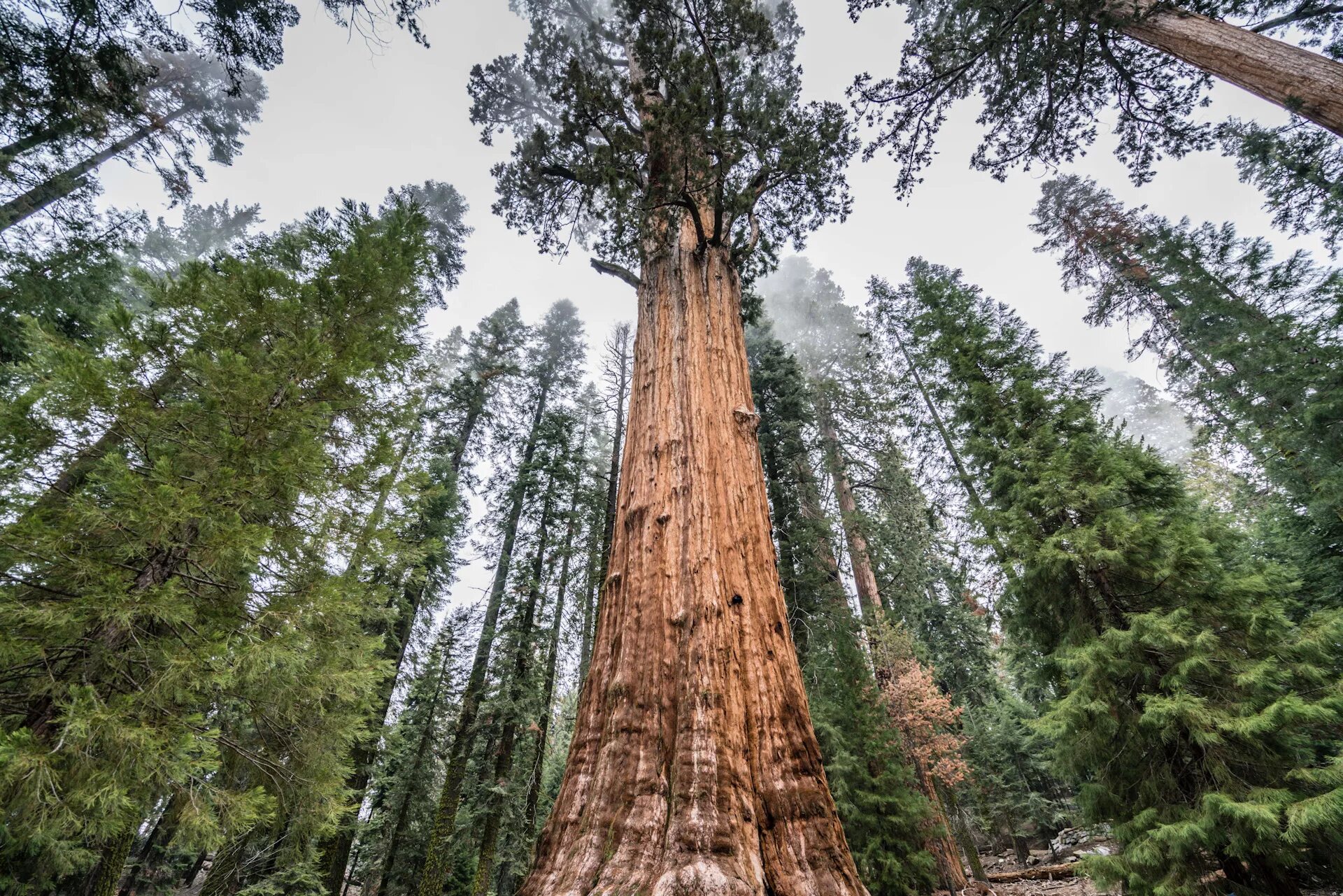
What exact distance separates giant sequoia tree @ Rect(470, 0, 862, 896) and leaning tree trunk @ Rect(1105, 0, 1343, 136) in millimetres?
4252

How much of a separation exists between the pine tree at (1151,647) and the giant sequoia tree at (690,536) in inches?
185

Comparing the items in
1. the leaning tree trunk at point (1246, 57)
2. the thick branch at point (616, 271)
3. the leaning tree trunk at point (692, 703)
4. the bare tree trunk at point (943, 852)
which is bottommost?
the bare tree trunk at point (943, 852)

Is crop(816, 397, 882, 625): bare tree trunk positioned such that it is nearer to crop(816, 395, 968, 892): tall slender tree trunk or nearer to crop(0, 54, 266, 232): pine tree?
crop(816, 395, 968, 892): tall slender tree trunk

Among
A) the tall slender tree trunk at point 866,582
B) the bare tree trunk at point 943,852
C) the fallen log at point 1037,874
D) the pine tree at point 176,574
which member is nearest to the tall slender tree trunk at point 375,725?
the pine tree at point 176,574

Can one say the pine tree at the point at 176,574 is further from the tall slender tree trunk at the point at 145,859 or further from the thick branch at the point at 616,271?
the tall slender tree trunk at the point at 145,859

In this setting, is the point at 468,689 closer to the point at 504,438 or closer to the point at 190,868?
the point at 504,438

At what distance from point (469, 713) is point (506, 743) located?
1400 mm

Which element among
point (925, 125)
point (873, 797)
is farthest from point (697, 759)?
point (925, 125)

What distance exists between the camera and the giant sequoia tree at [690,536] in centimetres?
212

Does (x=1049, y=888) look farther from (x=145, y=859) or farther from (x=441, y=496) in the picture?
(x=145, y=859)

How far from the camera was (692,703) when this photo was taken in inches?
95.9

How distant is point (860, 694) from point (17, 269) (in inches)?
644

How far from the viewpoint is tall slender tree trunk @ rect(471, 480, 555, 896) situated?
9336 mm

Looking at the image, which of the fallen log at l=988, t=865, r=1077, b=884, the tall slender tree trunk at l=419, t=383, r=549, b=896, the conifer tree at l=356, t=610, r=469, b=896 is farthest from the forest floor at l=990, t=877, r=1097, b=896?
the conifer tree at l=356, t=610, r=469, b=896
